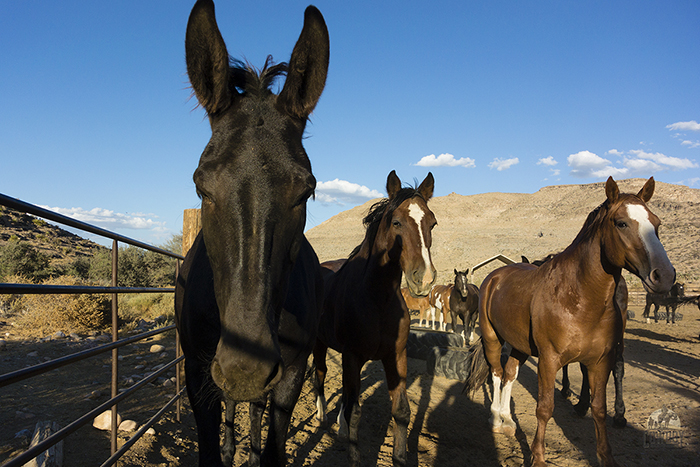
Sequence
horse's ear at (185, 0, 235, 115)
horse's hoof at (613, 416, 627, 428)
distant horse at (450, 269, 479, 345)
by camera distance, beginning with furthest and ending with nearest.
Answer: distant horse at (450, 269, 479, 345) → horse's hoof at (613, 416, 627, 428) → horse's ear at (185, 0, 235, 115)

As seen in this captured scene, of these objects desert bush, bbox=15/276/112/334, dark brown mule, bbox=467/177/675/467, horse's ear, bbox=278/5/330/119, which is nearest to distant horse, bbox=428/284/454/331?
dark brown mule, bbox=467/177/675/467

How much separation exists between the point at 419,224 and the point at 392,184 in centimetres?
91

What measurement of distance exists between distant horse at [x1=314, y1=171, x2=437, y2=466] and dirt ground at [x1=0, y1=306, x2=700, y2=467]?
0.72 m

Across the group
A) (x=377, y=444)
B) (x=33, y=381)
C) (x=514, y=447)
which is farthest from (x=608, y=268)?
(x=33, y=381)

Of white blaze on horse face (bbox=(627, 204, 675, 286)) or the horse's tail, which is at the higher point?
white blaze on horse face (bbox=(627, 204, 675, 286))

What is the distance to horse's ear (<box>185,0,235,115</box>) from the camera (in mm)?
1619

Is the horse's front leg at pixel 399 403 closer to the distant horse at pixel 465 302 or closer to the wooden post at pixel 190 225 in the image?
the wooden post at pixel 190 225

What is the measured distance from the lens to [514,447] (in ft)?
14.9

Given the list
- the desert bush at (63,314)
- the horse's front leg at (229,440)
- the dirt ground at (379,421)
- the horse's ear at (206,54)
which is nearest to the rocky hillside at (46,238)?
the desert bush at (63,314)

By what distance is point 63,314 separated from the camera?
323 inches

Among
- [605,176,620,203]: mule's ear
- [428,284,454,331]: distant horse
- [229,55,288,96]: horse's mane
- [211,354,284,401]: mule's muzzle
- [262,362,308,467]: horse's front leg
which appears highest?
[229,55,288,96]: horse's mane

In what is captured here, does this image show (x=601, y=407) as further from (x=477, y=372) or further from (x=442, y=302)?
(x=442, y=302)

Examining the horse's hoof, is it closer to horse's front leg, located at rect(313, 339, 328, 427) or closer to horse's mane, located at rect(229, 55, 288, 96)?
horse's front leg, located at rect(313, 339, 328, 427)

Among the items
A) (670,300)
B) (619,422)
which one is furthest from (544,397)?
(670,300)
